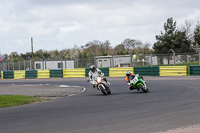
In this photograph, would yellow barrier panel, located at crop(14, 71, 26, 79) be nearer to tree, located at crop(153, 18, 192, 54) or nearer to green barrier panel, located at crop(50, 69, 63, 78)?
green barrier panel, located at crop(50, 69, 63, 78)

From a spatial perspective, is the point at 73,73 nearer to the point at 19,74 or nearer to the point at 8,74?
the point at 19,74

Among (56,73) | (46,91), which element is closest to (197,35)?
(56,73)

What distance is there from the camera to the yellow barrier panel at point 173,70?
26547 mm

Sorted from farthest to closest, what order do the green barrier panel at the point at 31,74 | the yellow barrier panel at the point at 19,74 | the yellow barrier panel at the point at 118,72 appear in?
1. the yellow barrier panel at the point at 19,74
2. the green barrier panel at the point at 31,74
3. the yellow barrier panel at the point at 118,72

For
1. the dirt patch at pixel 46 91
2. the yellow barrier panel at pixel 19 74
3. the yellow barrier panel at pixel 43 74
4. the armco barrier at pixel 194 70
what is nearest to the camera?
the dirt patch at pixel 46 91

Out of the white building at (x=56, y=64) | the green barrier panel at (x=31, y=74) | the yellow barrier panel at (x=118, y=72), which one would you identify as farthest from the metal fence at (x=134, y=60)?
the yellow barrier panel at (x=118, y=72)

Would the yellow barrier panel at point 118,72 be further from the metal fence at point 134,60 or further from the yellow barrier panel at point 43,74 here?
the yellow barrier panel at point 43,74

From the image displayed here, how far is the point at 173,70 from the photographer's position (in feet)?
88.9

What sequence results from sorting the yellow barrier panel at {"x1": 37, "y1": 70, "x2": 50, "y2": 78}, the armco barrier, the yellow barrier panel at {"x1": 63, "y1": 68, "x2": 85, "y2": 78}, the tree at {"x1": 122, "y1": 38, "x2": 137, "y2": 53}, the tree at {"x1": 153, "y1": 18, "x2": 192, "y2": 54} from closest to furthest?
the armco barrier
the yellow barrier panel at {"x1": 63, "y1": 68, "x2": 85, "y2": 78}
the yellow barrier panel at {"x1": 37, "y1": 70, "x2": 50, "y2": 78}
the tree at {"x1": 153, "y1": 18, "x2": 192, "y2": 54}
the tree at {"x1": 122, "y1": 38, "x2": 137, "y2": 53}

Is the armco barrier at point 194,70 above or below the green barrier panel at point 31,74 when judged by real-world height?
above

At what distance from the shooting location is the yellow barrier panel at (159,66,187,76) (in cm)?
2655

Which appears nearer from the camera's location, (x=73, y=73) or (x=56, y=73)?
(x=73, y=73)

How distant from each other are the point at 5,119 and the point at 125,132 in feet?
11.9

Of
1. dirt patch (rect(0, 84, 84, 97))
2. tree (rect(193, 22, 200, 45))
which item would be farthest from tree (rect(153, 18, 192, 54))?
dirt patch (rect(0, 84, 84, 97))
